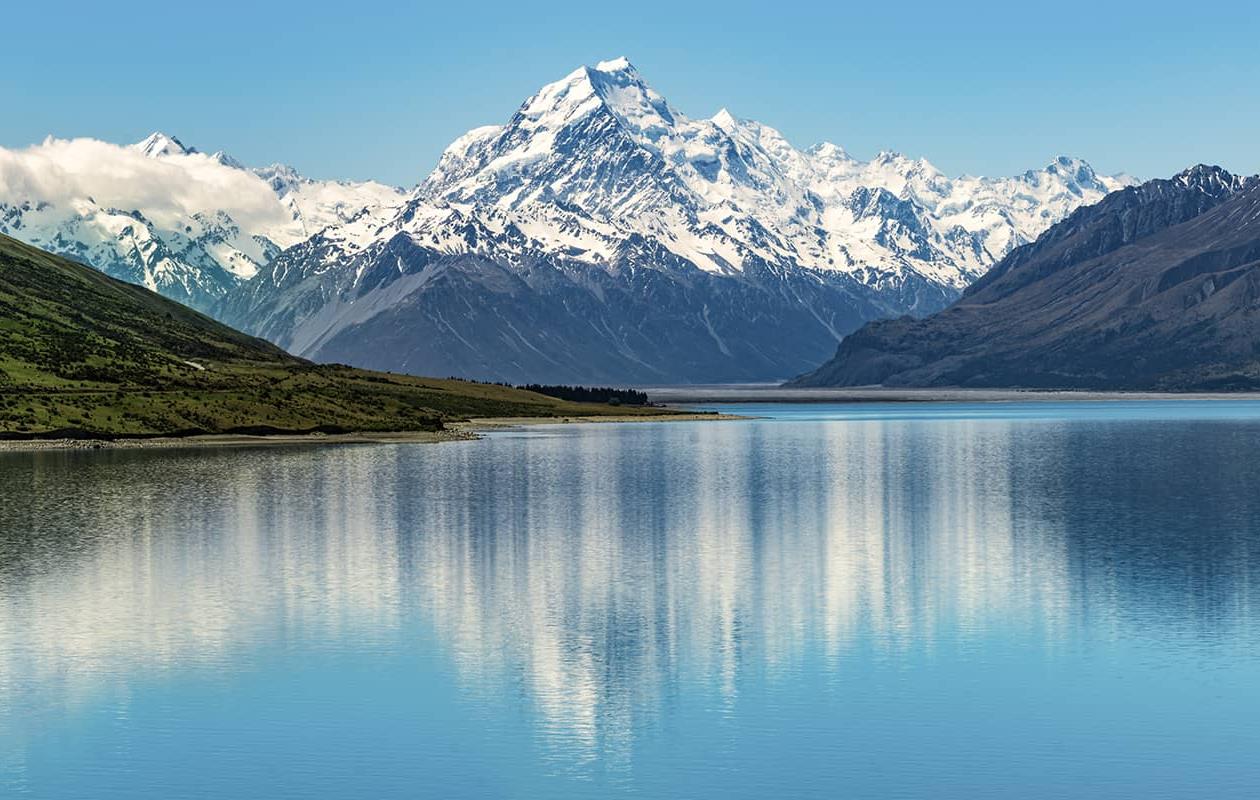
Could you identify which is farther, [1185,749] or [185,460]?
[185,460]

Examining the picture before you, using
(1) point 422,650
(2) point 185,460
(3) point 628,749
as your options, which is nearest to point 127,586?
(1) point 422,650

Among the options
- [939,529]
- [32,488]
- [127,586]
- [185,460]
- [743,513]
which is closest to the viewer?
[127,586]

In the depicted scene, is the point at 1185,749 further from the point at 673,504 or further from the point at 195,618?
the point at 673,504

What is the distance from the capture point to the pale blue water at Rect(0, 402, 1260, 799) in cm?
4738

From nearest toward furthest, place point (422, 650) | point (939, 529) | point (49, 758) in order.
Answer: point (49, 758) < point (422, 650) < point (939, 529)

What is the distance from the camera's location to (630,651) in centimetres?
6481

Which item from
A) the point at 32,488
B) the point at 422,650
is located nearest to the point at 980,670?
the point at 422,650

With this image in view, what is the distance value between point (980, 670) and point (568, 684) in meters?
16.0

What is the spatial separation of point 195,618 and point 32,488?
81.7 m

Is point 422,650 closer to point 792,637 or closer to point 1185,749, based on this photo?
point 792,637

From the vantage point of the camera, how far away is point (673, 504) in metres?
132

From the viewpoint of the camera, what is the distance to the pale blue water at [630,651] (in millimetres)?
47375

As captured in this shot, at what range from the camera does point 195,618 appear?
73.5 meters

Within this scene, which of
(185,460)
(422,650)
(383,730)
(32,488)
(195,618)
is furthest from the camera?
(185,460)
